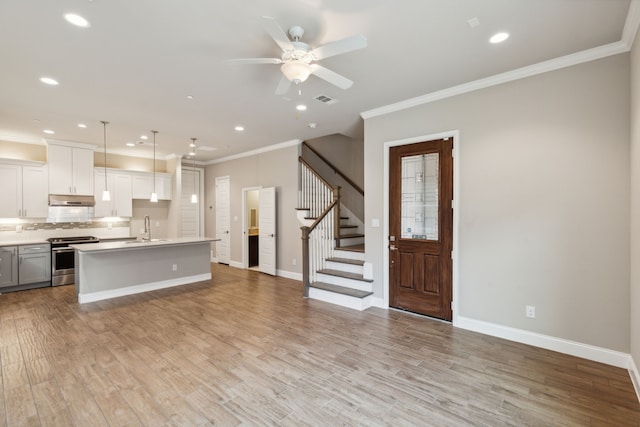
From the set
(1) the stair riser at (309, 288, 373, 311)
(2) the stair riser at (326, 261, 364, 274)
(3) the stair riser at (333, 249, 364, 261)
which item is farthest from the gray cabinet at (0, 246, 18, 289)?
(3) the stair riser at (333, 249, 364, 261)

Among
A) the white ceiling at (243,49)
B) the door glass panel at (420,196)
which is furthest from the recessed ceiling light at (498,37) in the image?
the door glass panel at (420,196)

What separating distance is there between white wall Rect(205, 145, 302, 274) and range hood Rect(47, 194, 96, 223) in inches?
127

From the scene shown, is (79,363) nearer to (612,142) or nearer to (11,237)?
(11,237)

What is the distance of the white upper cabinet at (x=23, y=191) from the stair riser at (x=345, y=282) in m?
6.05

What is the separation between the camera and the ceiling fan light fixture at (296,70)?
8.34 ft

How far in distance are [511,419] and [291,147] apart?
19.1 ft

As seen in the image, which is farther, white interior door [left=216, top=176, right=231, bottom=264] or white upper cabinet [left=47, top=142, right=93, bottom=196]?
white interior door [left=216, top=176, right=231, bottom=264]

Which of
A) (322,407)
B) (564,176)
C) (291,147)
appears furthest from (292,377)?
(291,147)

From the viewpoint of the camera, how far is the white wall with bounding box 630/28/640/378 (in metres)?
2.49

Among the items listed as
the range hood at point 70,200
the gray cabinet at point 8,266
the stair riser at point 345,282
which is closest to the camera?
the stair riser at point 345,282

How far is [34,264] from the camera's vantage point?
19.0 ft

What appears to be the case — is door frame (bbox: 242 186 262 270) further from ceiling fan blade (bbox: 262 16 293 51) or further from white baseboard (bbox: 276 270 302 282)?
ceiling fan blade (bbox: 262 16 293 51)

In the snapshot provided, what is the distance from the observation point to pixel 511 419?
7.05 ft

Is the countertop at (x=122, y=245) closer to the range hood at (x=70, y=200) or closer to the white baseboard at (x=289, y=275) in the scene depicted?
the range hood at (x=70, y=200)
